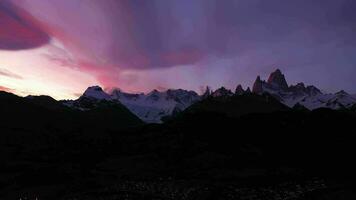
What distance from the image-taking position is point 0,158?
170 m

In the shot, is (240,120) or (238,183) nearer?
(238,183)

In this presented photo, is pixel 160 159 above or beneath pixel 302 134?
beneath

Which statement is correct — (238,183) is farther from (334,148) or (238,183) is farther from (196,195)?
(334,148)

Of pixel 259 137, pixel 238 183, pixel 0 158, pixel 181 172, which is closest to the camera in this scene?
pixel 238 183

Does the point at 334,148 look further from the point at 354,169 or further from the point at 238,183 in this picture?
the point at 238,183

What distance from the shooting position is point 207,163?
426 ft

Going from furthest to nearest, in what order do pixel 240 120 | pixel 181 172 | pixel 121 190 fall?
pixel 240 120
pixel 181 172
pixel 121 190

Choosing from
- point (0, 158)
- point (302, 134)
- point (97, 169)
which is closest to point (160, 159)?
point (97, 169)

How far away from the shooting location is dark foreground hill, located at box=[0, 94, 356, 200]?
9125 centimetres

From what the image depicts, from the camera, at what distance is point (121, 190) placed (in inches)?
3629

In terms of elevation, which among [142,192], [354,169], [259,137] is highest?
[259,137]

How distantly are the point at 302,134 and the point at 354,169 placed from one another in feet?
135

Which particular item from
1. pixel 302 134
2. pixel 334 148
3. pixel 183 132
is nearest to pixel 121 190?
pixel 334 148

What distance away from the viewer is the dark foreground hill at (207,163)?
91.2m
